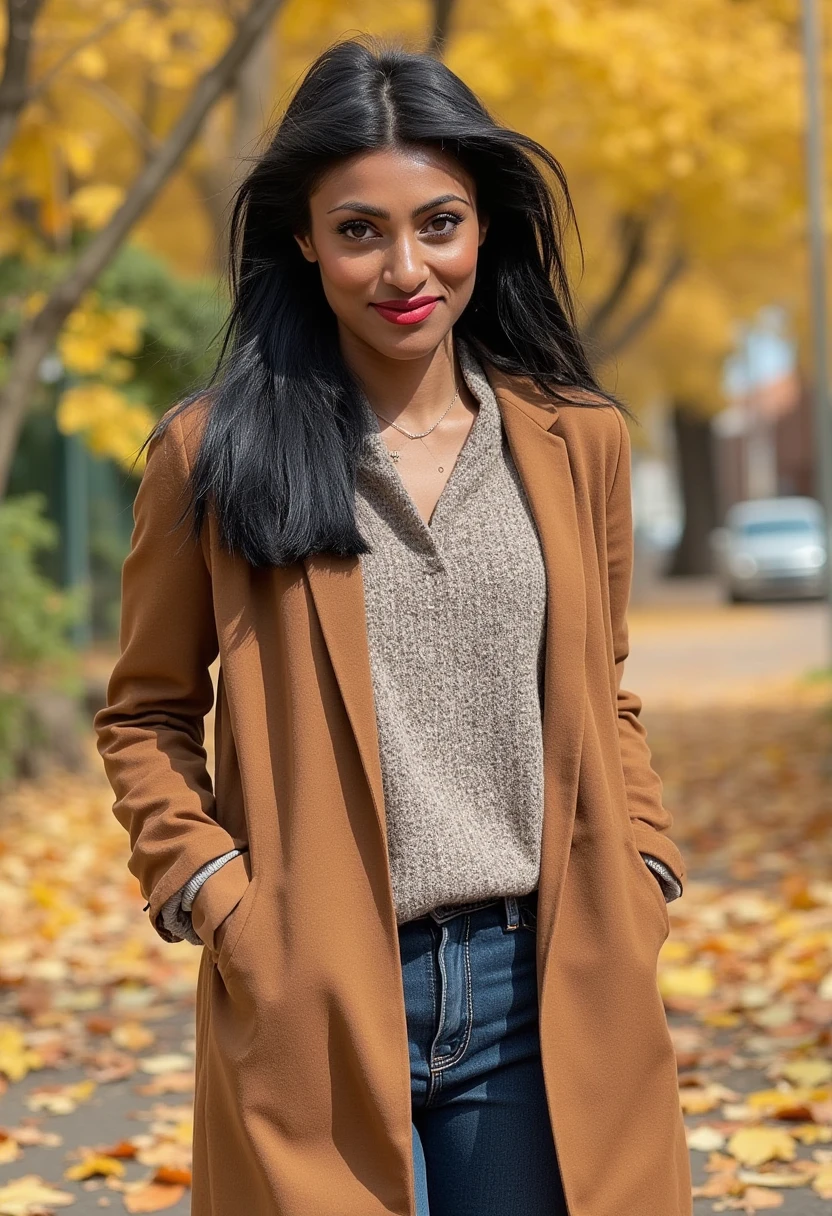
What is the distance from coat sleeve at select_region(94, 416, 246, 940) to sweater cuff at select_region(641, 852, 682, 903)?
22.8 inches

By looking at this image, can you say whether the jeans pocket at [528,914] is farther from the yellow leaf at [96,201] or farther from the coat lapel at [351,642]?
the yellow leaf at [96,201]

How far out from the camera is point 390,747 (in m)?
2.19

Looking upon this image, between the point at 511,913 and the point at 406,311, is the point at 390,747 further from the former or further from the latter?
the point at 406,311

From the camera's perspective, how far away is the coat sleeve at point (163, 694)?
2.26 m

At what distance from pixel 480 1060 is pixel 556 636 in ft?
1.81

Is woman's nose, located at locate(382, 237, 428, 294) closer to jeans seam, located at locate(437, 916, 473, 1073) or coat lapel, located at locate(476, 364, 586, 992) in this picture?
coat lapel, located at locate(476, 364, 586, 992)

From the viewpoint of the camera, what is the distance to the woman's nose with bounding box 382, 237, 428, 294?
7.41 feet

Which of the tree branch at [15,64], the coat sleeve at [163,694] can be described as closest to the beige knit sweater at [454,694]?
the coat sleeve at [163,694]

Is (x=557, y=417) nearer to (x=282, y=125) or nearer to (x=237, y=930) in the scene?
(x=282, y=125)

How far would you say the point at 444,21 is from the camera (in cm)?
1242

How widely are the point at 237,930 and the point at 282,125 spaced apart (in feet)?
3.60

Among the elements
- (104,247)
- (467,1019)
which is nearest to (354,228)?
(467,1019)

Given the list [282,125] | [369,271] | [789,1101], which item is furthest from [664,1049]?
[789,1101]

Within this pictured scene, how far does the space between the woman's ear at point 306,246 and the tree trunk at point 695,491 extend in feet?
105
